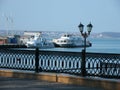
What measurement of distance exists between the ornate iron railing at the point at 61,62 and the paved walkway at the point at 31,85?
1.09m

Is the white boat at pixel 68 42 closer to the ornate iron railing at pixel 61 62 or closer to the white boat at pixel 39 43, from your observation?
the white boat at pixel 39 43

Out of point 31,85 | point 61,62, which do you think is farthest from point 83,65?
point 31,85

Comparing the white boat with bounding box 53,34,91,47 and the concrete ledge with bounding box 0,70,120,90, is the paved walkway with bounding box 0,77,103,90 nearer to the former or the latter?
the concrete ledge with bounding box 0,70,120,90

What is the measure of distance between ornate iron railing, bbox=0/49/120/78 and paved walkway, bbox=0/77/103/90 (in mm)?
1086

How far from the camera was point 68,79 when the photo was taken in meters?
12.7

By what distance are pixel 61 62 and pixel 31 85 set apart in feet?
7.75

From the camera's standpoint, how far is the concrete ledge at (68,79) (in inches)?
455

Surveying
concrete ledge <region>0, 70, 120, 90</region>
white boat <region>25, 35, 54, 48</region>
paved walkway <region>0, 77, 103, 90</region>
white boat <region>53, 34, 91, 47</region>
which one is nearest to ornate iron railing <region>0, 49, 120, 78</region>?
concrete ledge <region>0, 70, 120, 90</region>

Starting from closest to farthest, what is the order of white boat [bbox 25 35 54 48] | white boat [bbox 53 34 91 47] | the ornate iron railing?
the ornate iron railing < white boat [bbox 25 35 54 48] < white boat [bbox 53 34 91 47]

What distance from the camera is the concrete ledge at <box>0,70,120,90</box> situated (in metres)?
11.5

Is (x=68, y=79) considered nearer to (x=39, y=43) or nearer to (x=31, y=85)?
(x=31, y=85)

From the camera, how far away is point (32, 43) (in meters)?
106

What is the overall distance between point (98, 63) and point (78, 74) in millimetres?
820

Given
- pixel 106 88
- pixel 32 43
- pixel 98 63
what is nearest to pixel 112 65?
pixel 98 63
